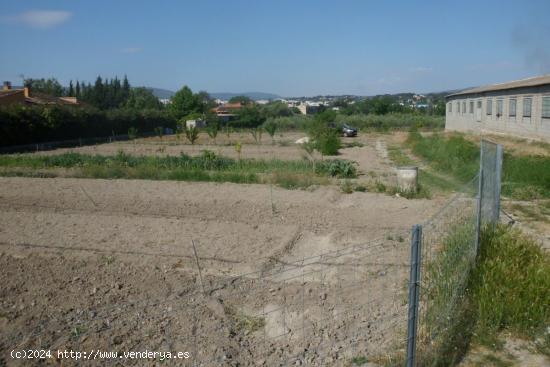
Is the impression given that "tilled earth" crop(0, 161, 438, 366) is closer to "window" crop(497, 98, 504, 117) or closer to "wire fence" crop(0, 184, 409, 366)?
"wire fence" crop(0, 184, 409, 366)

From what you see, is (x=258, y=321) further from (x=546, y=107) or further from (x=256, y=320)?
(x=546, y=107)

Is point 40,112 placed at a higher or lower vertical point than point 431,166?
higher

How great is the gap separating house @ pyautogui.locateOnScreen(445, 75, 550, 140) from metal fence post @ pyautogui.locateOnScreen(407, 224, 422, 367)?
2076cm

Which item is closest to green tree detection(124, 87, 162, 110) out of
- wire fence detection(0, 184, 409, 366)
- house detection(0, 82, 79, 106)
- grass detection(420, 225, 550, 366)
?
house detection(0, 82, 79, 106)

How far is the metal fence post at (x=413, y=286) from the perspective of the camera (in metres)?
3.27

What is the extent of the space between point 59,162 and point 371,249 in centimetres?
1599

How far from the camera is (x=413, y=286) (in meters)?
3.43

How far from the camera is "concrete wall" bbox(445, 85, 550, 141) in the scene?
22.8 meters

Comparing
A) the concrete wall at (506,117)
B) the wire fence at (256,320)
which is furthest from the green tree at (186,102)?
the wire fence at (256,320)

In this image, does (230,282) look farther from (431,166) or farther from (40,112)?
(40,112)

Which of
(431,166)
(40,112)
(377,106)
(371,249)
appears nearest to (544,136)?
(431,166)

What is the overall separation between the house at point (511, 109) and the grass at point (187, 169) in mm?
9934

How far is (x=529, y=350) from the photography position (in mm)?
4746

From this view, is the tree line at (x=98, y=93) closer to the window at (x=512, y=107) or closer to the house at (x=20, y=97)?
the house at (x=20, y=97)
